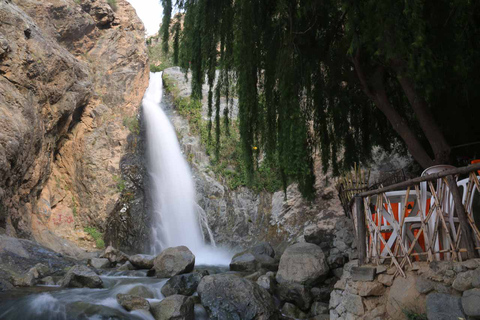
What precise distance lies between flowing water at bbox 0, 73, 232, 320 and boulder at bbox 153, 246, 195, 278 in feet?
1.22

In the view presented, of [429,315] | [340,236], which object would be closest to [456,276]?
[429,315]

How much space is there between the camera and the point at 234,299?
21.7 ft

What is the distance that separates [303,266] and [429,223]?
4.43 meters

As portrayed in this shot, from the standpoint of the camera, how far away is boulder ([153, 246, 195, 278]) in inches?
350

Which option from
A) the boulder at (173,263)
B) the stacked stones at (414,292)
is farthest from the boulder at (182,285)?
the stacked stones at (414,292)

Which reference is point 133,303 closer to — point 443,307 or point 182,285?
point 182,285

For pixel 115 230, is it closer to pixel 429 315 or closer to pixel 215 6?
pixel 215 6

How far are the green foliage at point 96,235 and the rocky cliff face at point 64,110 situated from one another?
0.17m

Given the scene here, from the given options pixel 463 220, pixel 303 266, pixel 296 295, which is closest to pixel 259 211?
pixel 303 266

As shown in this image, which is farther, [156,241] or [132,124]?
[132,124]

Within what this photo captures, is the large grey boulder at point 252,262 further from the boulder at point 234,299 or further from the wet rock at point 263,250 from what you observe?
the boulder at point 234,299

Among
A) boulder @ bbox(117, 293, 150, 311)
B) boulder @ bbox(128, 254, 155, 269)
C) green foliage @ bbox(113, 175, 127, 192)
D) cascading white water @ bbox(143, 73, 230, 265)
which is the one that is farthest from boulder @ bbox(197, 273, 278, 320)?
green foliage @ bbox(113, 175, 127, 192)

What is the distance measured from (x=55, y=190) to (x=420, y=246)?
498 inches

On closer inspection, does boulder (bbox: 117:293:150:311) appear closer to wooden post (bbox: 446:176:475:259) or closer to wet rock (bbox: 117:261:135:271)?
wet rock (bbox: 117:261:135:271)
